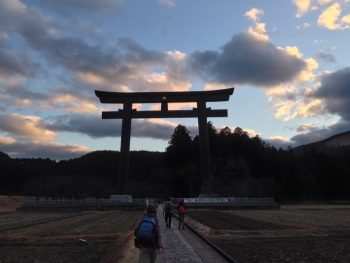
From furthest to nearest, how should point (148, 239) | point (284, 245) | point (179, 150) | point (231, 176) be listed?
point (179, 150) → point (231, 176) → point (284, 245) → point (148, 239)

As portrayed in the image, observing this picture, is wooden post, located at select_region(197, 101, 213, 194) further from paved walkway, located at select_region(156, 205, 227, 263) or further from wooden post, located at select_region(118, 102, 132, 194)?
paved walkway, located at select_region(156, 205, 227, 263)

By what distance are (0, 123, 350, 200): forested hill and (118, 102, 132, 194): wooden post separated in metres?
25.3

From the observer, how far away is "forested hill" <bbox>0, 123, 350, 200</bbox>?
80.5 m

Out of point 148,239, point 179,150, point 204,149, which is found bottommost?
point 148,239

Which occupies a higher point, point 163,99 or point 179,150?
point 179,150

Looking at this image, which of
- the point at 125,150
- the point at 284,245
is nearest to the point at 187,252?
the point at 284,245

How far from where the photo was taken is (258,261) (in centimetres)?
1121

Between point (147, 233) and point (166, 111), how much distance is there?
43.8m

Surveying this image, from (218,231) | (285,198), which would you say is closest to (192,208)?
(218,231)

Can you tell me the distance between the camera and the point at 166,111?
51062mm

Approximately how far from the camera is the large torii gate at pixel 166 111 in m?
50.9

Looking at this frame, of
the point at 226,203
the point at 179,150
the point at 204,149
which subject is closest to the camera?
the point at 226,203

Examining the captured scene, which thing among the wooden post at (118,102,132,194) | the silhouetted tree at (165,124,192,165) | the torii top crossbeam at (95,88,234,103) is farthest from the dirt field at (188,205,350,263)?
the silhouetted tree at (165,124,192,165)

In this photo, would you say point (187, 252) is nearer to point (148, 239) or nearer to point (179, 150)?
point (148, 239)
